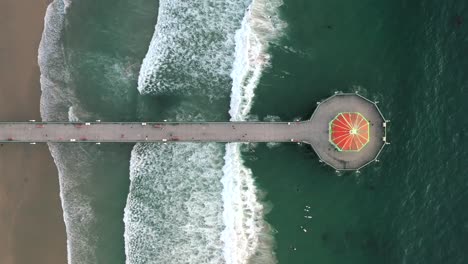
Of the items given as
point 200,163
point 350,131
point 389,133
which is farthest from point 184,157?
point 389,133

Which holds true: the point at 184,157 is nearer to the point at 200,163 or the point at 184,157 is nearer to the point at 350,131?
the point at 200,163

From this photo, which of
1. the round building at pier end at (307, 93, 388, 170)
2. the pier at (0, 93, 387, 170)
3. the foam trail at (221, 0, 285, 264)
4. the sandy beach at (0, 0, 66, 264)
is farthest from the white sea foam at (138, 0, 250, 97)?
the sandy beach at (0, 0, 66, 264)

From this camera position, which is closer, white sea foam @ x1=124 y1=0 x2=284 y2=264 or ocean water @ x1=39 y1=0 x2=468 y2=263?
ocean water @ x1=39 y1=0 x2=468 y2=263

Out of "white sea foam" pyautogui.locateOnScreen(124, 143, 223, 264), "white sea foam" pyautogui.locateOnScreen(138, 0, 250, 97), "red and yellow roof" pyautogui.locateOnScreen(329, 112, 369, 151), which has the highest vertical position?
"white sea foam" pyautogui.locateOnScreen(138, 0, 250, 97)

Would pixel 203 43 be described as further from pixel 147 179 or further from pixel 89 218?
pixel 89 218

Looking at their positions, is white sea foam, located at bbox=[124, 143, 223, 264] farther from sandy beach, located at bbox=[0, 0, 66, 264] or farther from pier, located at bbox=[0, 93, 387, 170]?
sandy beach, located at bbox=[0, 0, 66, 264]

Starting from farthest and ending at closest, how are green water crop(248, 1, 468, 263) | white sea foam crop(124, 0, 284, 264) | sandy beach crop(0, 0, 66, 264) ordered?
sandy beach crop(0, 0, 66, 264), white sea foam crop(124, 0, 284, 264), green water crop(248, 1, 468, 263)
